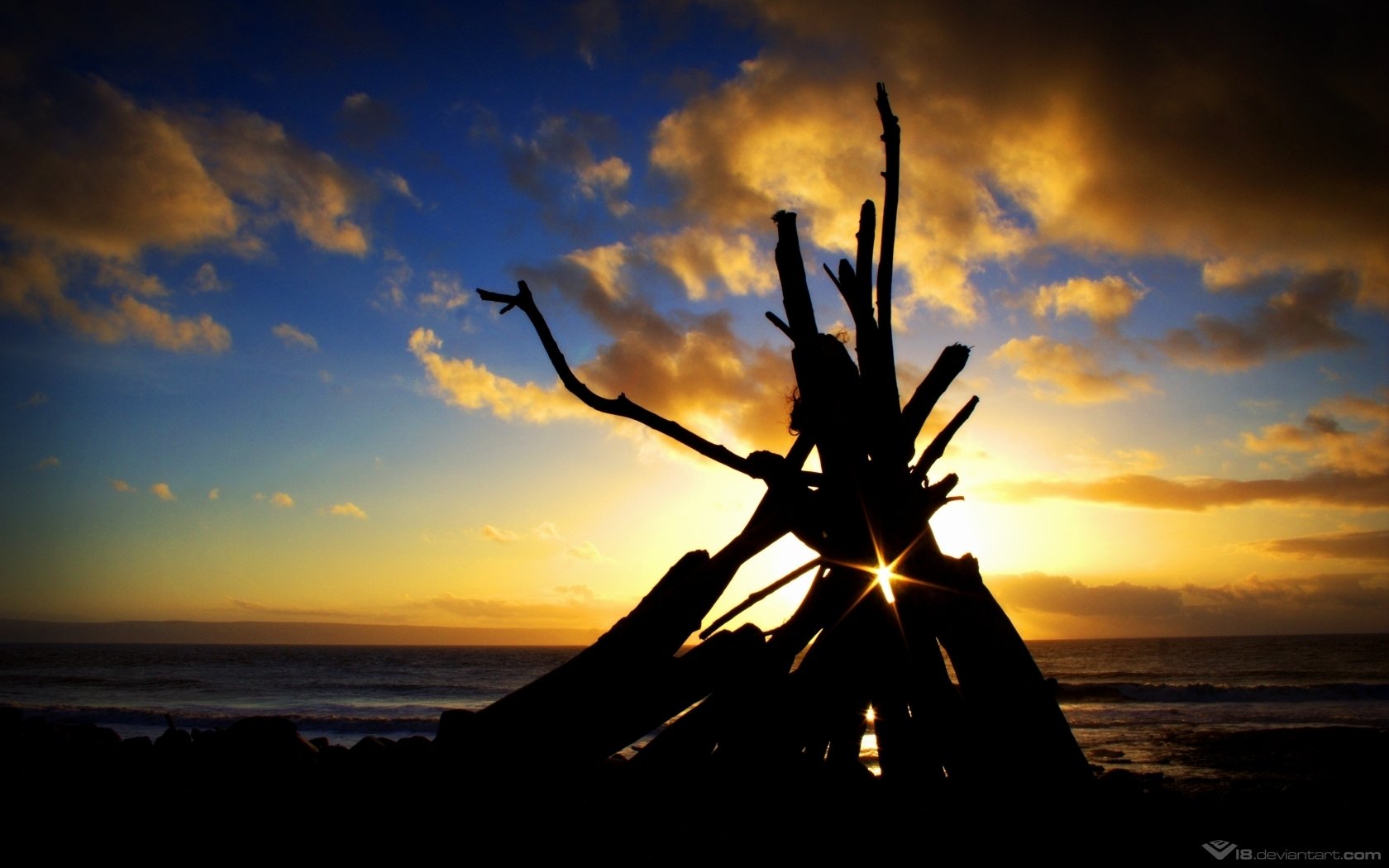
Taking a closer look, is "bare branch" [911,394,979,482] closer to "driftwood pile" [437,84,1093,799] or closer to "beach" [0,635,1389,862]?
"driftwood pile" [437,84,1093,799]

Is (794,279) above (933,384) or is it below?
above

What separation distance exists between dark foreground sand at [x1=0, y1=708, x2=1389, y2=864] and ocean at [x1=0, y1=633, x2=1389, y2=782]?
923 centimetres

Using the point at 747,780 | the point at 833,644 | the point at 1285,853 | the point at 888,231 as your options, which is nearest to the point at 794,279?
the point at 888,231

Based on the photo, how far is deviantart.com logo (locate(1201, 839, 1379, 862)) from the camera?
172 inches

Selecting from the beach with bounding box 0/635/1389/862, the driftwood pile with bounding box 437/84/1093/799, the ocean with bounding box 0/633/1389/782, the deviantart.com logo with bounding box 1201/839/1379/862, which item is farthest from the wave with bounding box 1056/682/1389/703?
→ the driftwood pile with bounding box 437/84/1093/799

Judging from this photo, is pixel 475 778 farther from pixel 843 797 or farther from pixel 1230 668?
pixel 1230 668

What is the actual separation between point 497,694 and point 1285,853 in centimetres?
3632

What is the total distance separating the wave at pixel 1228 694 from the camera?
93.5 feet

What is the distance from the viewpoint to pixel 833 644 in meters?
4.35

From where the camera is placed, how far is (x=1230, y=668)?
149 ft

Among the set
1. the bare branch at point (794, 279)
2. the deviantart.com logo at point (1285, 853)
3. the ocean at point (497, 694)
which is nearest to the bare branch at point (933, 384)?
the bare branch at point (794, 279)

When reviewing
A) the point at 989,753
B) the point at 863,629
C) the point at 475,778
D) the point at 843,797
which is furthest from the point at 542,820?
the point at 989,753

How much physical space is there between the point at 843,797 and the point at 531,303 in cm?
347

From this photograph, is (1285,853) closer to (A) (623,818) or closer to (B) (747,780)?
(B) (747,780)
